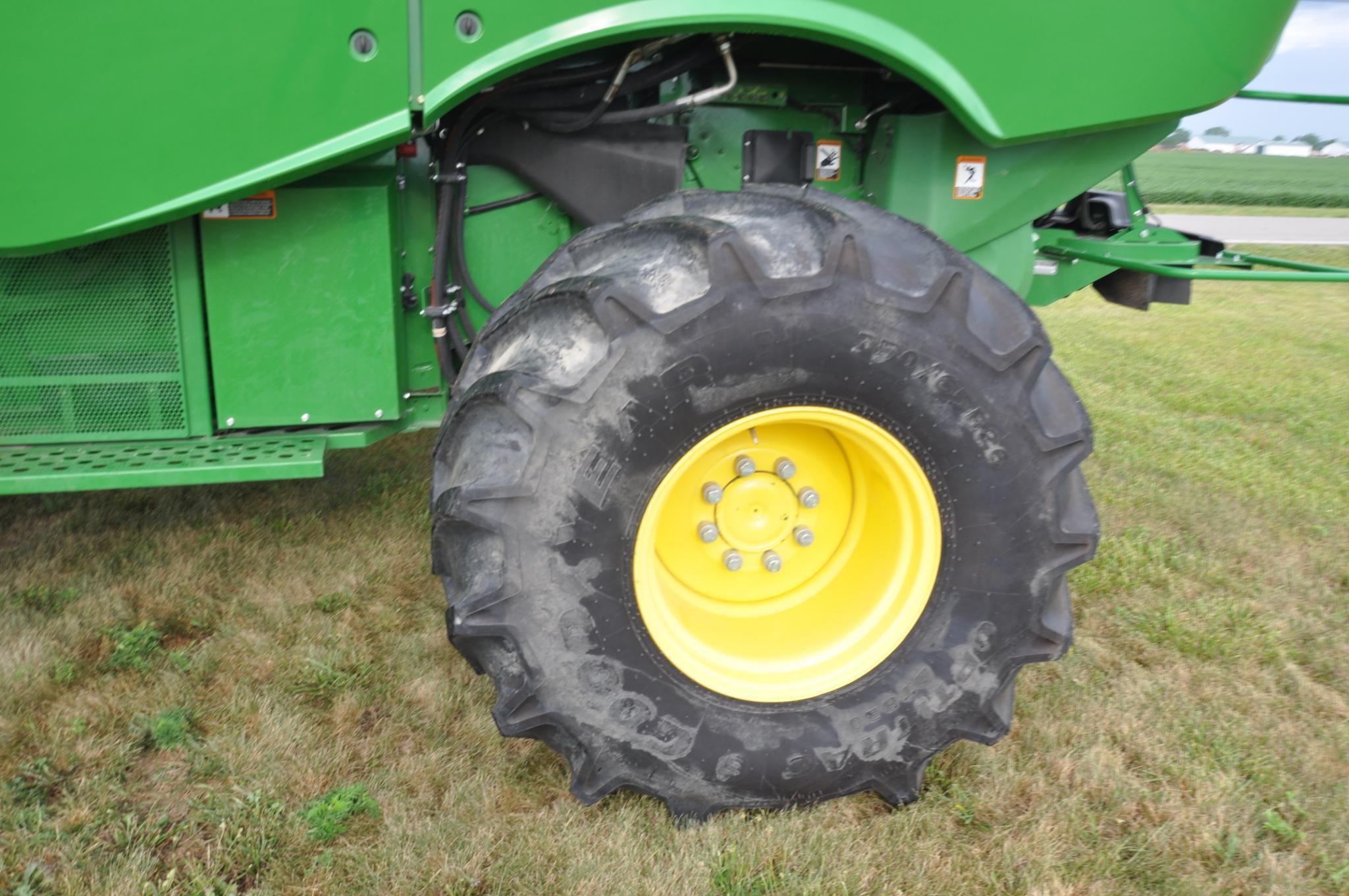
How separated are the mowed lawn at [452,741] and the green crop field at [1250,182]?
11616 mm

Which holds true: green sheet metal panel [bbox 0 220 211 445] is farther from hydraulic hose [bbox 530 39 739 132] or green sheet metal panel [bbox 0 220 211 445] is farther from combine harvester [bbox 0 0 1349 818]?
hydraulic hose [bbox 530 39 739 132]

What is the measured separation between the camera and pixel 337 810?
208cm

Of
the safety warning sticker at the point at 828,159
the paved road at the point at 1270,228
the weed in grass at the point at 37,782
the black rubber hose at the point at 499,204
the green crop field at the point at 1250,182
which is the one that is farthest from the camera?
the green crop field at the point at 1250,182

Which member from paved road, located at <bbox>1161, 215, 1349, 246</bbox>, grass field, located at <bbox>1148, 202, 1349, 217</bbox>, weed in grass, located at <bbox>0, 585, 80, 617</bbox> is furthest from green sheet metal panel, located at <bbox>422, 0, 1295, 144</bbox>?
grass field, located at <bbox>1148, 202, 1349, 217</bbox>

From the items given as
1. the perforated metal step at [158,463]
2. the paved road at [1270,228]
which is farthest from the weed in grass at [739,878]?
the paved road at [1270,228]

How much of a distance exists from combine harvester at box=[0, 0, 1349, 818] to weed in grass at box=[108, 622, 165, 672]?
589 mm

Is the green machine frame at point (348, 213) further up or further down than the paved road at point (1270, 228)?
further up

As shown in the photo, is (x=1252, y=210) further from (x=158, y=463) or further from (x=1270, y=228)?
(x=158, y=463)

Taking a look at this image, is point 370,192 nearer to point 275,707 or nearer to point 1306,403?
point 275,707

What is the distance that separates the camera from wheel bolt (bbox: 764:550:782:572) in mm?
2291

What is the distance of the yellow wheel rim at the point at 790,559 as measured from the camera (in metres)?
2.10

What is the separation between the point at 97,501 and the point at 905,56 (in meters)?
3.11

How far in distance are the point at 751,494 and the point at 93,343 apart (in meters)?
1.59

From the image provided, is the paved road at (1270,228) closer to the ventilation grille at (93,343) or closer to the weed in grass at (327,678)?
the weed in grass at (327,678)
